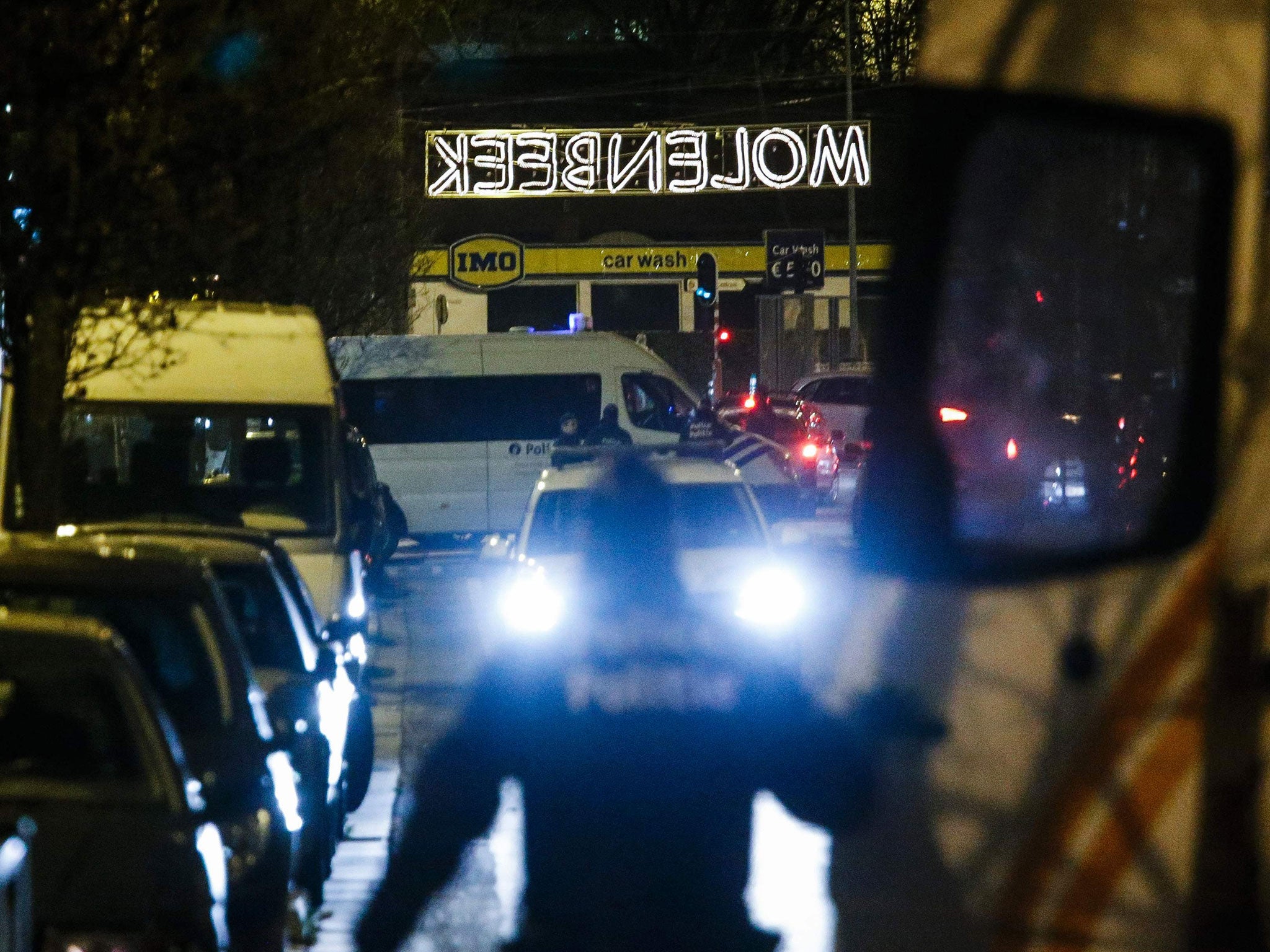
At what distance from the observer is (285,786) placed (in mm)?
5965

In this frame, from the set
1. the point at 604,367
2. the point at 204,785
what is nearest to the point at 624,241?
the point at 604,367

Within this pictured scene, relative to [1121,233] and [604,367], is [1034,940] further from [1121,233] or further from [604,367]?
[604,367]

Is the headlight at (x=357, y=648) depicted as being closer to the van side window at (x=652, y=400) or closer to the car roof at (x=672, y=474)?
the car roof at (x=672, y=474)

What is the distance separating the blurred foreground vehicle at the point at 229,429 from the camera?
11.7 metres

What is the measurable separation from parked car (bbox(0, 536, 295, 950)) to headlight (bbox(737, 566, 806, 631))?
503 cm

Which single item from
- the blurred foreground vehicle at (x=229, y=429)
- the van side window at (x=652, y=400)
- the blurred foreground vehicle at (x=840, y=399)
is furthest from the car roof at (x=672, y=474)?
the blurred foreground vehicle at (x=840, y=399)

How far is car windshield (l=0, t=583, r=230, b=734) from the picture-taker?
5.83 m

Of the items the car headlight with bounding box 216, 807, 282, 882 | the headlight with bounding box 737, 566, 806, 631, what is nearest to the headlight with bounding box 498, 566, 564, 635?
the headlight with bounding box 737, 566, 806, 631

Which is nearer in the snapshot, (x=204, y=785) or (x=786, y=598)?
(x=204, y=785)

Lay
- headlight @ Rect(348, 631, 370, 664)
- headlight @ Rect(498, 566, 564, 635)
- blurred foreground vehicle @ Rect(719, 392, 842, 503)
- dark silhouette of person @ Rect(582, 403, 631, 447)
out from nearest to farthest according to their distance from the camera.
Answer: headlight @ Rect(348, 631, 370, 664) → headlight @ Rect(498, 566, 564, 635) → dark silhouette of person @ Rect(582, 403, 631, 447) → blurred foreground vehicle @ Rect(719, 392, 842, 503)

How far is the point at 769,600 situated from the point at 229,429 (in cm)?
368

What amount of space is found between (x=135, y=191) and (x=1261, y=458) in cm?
826

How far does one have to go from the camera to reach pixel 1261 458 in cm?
280

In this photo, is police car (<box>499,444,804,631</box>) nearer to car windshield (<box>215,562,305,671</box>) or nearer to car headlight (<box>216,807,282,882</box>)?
car windshield (<box>215,562,305,671</box>)
